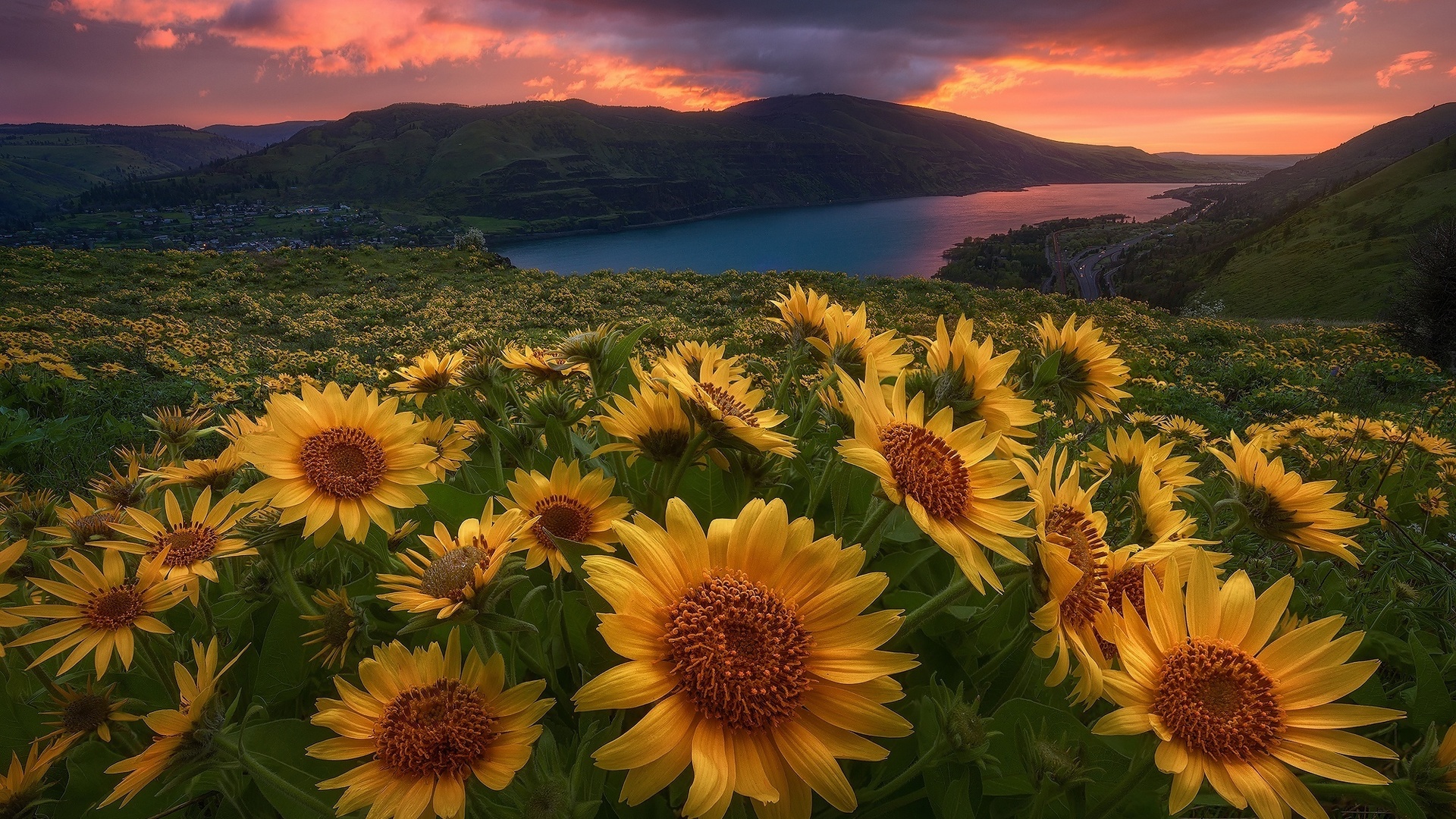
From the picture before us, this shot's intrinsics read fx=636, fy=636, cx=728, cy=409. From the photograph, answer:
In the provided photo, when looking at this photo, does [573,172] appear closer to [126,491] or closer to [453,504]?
[126,491]

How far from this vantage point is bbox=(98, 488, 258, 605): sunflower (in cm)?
158

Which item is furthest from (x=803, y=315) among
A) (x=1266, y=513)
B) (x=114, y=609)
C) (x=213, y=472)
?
(x=114, y=609)

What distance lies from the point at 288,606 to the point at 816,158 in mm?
195255

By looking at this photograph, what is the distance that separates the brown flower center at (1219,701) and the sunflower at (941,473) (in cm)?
34

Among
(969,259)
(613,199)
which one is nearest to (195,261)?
(969,259)

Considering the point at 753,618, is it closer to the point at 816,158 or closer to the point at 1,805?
the point at 1,805

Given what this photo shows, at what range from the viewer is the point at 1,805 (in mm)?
1446

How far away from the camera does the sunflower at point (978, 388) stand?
1.85 meters

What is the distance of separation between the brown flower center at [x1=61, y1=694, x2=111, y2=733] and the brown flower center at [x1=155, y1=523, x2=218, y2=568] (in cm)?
33

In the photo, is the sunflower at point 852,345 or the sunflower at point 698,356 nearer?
the sunflower at point 698,356

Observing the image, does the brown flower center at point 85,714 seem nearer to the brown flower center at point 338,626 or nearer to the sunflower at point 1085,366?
the brown flower center at point 338,626

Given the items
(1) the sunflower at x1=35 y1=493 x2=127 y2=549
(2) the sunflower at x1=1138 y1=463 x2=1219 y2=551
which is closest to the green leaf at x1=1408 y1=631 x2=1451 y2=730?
(2) the sunflower at x1=1138 y1=463 x2=1219 y2=551

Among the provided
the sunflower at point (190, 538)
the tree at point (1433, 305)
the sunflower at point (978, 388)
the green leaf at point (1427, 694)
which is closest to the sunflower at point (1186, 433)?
the green leaf at point (1427, 694)

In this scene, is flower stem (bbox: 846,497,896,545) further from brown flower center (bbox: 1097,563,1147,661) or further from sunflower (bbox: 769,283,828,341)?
sunflower (bbox: 769,283,828,341)
